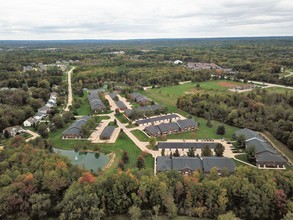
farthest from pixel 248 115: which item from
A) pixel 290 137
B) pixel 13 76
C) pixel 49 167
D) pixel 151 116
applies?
pixel 13 76

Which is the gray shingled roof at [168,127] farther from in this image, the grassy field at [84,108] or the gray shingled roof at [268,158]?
the grassy field at [84,108]

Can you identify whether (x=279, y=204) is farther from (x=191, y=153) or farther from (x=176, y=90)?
(x=176, y=90)

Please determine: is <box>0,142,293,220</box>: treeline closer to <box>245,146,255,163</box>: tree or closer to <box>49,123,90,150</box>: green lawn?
<box>245,146,255,163</box>: tree

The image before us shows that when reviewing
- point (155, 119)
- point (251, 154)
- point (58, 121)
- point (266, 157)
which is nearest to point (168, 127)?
point (155, 119)

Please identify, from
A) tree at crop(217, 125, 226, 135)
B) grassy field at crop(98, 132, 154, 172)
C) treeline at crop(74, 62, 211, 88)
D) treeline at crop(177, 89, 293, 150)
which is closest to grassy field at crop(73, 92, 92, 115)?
treeline at crop(74, 62, 211, 88)

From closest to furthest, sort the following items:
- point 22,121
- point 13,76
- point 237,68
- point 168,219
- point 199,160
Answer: point 168,219 < point 199,160 < point 22,121 < point 13,76 < point 237,68

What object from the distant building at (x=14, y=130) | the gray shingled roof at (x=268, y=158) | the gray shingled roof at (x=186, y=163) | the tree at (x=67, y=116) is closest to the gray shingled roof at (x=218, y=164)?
the gray shingled roof at (x=186, y=163)

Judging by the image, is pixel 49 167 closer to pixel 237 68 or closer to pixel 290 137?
pixel 290 137
